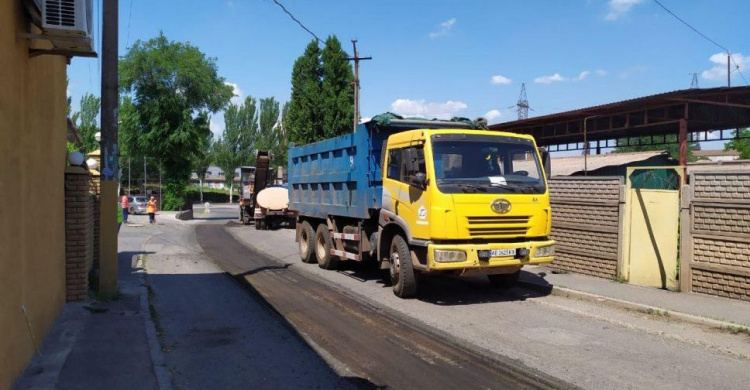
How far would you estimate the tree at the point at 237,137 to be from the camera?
231 ft

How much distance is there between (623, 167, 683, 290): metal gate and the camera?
9.33 m

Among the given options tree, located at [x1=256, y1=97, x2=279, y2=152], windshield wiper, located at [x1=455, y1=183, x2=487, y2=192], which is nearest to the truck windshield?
windshield wiper, located at [x1=455, y1=183, x2=487, y2=192]

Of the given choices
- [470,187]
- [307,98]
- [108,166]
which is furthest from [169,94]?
[470,187]

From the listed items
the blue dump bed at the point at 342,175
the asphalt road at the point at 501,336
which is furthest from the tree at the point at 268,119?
the asphalt road at the point at 501,336

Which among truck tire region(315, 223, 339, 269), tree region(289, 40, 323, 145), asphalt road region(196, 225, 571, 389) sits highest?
tree region(289, 40, 323, 145)

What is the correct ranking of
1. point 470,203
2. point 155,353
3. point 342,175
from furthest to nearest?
point 342,175 < point 470,203 < point 155,353

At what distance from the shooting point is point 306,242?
1402 cm

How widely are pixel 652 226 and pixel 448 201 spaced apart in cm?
404

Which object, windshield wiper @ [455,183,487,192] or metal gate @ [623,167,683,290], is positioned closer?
windshield wiper @ [455,183,487,192]

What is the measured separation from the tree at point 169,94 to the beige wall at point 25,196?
31496 millimetres

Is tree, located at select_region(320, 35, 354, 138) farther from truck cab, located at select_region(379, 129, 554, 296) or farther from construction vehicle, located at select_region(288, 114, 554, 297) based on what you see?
truck cab, located at select_region(379, 129, 554, 296)

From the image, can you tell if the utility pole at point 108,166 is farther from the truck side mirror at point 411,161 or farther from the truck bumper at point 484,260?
the truck bumper at point 484,260

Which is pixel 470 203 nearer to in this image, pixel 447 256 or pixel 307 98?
pixel 447 256

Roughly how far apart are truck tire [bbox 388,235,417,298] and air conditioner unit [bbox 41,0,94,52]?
17.6 feet
